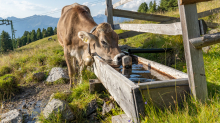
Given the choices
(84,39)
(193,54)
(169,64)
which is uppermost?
(84,39)

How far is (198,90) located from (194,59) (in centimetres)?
38

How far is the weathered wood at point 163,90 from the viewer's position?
6.56ft

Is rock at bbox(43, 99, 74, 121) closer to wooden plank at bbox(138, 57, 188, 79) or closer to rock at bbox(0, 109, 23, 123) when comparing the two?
rock at bbox(0, 109, 23, 123)

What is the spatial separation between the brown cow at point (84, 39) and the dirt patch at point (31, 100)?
3.33 feet

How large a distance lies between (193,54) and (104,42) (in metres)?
2.54

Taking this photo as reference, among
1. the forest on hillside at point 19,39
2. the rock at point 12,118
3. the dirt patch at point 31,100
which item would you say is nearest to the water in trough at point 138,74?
the dirt patch at point 31,100

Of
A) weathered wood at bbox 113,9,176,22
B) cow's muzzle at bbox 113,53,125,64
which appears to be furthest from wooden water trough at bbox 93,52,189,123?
weathered wood at bbox 113,9,176,22

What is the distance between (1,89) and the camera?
214 inches

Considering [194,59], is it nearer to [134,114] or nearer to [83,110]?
[134,114]

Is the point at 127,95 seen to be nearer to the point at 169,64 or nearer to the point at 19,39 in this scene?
the point at 169,64

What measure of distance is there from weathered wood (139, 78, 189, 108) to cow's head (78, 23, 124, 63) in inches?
78.5

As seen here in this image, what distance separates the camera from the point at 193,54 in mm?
2047

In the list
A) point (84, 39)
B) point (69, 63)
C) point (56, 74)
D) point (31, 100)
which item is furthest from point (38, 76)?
point (84, 39)

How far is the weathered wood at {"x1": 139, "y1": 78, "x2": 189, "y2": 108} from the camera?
200cm
